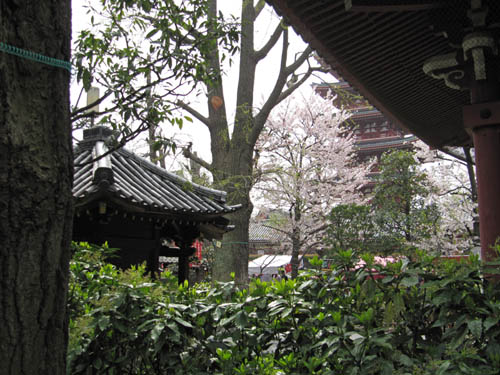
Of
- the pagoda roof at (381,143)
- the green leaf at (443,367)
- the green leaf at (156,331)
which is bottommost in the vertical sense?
the green leaf at (443,367)

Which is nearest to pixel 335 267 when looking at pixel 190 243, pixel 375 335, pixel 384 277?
pixel 384 277

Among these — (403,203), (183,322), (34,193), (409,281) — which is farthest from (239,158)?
(34,193)

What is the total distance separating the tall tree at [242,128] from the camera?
11055 millimetres

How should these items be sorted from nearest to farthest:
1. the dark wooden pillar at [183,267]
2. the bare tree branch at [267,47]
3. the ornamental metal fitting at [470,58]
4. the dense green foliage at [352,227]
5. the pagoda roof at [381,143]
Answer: the ornamental metal fitting at [470,58]
the dark wooden pillar at [183,267]
the bare tree branch at [267,47]
the dense green foliage at [352,227]
the pagoda roof at [381,143]

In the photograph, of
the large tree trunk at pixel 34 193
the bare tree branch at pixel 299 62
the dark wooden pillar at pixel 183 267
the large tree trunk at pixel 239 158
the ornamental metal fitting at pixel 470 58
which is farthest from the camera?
the bare tree branch at pixel 299 62

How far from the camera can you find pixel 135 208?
6020 millimetres

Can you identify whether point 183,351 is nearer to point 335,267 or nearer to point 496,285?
point 335,267

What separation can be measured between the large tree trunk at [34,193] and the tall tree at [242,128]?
28.7 ft

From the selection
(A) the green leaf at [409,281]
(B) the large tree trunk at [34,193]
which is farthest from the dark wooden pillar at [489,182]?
(B) the large tree trunk at [34,193]

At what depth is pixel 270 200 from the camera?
61.9 feet

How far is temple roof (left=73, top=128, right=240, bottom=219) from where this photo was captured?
18.6 ft

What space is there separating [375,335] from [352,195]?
17.3 m

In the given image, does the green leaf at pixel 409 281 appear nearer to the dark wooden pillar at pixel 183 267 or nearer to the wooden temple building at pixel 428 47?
the wooden temple building at pixel 428 47

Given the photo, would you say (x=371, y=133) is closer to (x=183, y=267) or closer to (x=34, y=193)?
(x=183, y=267)
